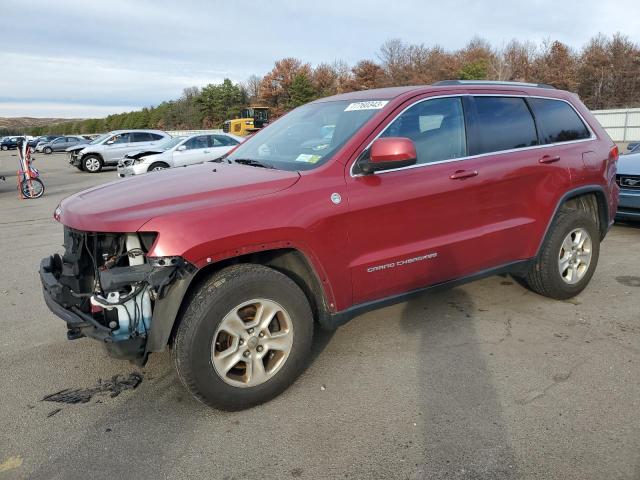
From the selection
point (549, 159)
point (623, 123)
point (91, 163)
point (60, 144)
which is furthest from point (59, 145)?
point (549, 159)

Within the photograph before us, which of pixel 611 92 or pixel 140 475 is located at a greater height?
pixel 611 92

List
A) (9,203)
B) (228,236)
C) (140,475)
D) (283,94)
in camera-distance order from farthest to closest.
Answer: (283,94)
(9,203)
(228,236)
(140,475)

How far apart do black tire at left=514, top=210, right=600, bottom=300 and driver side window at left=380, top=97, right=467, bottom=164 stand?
127cm

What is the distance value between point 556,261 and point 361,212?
7.13ft

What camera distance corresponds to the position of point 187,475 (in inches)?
97.5

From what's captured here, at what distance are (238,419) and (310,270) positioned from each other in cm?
98

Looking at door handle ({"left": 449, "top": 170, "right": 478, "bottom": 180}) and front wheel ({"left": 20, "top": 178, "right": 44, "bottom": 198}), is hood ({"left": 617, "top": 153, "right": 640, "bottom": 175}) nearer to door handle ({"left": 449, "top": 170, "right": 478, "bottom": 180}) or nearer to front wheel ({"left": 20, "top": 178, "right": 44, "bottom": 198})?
door handle ({"left": 449, "top": 170, "right": 478, "bottom": 180})

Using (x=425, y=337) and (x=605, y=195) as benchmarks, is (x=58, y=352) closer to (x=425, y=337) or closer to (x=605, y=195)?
(x=425, y=337)

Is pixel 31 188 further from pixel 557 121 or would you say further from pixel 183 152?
pixel 557 121

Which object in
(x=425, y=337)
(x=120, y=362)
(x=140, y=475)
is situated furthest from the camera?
(x=425, y=337)

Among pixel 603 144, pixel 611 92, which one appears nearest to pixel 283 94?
pixel 611 92

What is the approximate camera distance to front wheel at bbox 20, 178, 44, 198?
47.4 feet

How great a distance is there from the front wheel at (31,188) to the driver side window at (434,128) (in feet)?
45.9

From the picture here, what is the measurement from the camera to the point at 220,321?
110 inches
